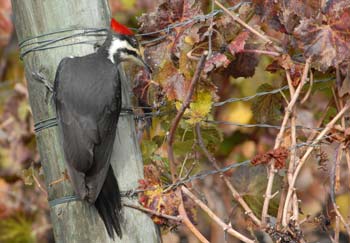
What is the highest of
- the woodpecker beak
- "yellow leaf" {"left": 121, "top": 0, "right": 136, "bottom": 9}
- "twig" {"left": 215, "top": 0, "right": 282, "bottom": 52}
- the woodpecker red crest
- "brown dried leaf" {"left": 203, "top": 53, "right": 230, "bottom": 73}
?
"yellow leaf" {"left": 121, "top": 0, "right": 136, "bottom": 9}

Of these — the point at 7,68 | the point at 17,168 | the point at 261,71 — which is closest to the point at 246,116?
the point at 261,71

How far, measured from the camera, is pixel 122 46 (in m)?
4.48

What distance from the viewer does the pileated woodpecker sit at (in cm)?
421

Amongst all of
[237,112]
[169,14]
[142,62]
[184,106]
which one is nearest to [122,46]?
[142,62]

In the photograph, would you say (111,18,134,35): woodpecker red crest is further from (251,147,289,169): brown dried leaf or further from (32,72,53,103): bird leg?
(251,147,289,169): brown dried leaf

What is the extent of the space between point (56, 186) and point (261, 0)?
1159 mm

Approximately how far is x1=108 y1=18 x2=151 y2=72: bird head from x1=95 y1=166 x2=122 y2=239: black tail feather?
52 centimetres

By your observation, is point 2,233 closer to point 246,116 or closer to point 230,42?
point 246,116

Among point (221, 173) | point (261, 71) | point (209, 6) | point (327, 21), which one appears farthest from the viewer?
point (261, 71)

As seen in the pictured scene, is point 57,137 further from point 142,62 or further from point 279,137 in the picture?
point 279,137

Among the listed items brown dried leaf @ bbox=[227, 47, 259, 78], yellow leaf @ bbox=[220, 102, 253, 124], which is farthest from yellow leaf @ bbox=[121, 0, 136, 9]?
brown dried leaf @ bbox=[227, 47, 259, 78]

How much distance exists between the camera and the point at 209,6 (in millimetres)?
4781

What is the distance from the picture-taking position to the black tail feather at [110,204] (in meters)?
4.20

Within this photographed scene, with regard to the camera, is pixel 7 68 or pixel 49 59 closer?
pixel 49 59
